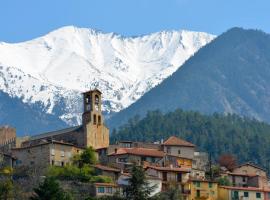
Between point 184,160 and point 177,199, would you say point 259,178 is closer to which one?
point 184,160

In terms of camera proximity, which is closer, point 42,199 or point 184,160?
point 42,199

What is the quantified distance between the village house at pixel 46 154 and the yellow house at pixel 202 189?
648 inches

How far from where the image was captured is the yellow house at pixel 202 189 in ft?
374

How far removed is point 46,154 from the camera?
121 m

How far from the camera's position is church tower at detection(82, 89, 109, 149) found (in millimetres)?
130375

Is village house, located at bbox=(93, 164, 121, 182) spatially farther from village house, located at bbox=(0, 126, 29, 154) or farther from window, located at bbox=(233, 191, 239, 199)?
village house, located at bbox=(0, 126, 29, 154)

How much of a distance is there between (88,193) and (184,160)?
28.0 metres

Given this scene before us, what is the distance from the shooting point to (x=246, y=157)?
19538cm

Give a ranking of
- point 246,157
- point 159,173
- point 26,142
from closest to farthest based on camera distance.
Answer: point 159,173 → point 26,142 → point 246,157

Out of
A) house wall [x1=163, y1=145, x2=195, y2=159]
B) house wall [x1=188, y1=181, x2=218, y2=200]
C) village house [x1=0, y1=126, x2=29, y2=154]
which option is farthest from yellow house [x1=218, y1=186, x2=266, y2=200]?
village house [x1=0, y1=126, x2=29, y2=154]

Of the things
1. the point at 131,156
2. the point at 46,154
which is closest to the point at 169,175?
the point at 131,156

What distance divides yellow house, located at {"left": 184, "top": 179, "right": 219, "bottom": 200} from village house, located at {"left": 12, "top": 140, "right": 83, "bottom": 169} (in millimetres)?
16468

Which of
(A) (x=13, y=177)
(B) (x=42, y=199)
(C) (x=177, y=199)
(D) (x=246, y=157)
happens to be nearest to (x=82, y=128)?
(A) (x=13, y=177)

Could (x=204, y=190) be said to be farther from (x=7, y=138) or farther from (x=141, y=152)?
(x=7, y=138)
